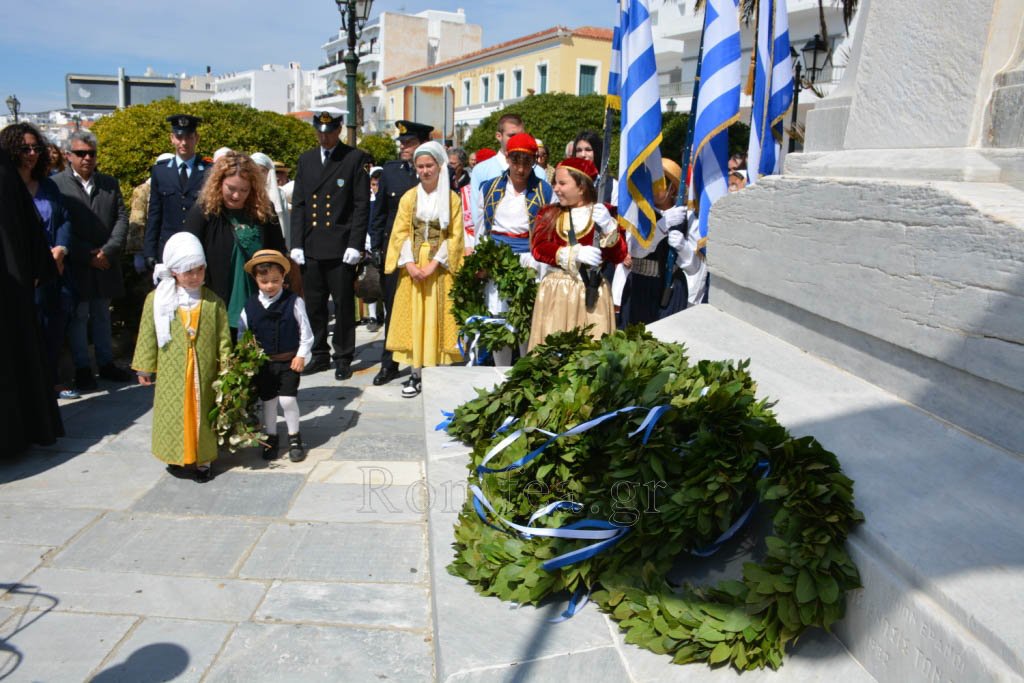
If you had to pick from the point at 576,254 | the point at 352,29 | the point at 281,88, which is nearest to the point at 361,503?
the point at 576,254

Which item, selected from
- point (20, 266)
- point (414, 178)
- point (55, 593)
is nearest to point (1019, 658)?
point (55, 593)

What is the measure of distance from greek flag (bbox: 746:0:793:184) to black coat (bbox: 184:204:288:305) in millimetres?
3854

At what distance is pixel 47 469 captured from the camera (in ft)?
16.6

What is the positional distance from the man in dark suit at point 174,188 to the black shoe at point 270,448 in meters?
2.65

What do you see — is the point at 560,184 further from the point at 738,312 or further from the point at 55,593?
the point at 55,593

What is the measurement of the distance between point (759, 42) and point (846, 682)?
512cm

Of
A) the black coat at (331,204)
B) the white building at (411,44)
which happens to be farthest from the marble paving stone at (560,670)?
the white building at (411,44)

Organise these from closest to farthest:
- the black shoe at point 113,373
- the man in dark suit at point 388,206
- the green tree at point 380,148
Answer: the black shoe at point 113,373 → the man in dark suit at point 388,206 → the green tree at point 380,148

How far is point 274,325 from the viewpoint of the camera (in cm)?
525

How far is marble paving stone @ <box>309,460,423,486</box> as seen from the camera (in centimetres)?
493

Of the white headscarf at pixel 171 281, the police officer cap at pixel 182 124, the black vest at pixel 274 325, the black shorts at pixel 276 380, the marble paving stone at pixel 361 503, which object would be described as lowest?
the marble paving stone at pixel 361 503

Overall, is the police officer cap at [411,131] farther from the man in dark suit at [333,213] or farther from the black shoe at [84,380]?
the black shoe at [84,380]

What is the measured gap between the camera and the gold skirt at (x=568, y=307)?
4992 mm

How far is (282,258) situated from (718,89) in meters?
3.11
